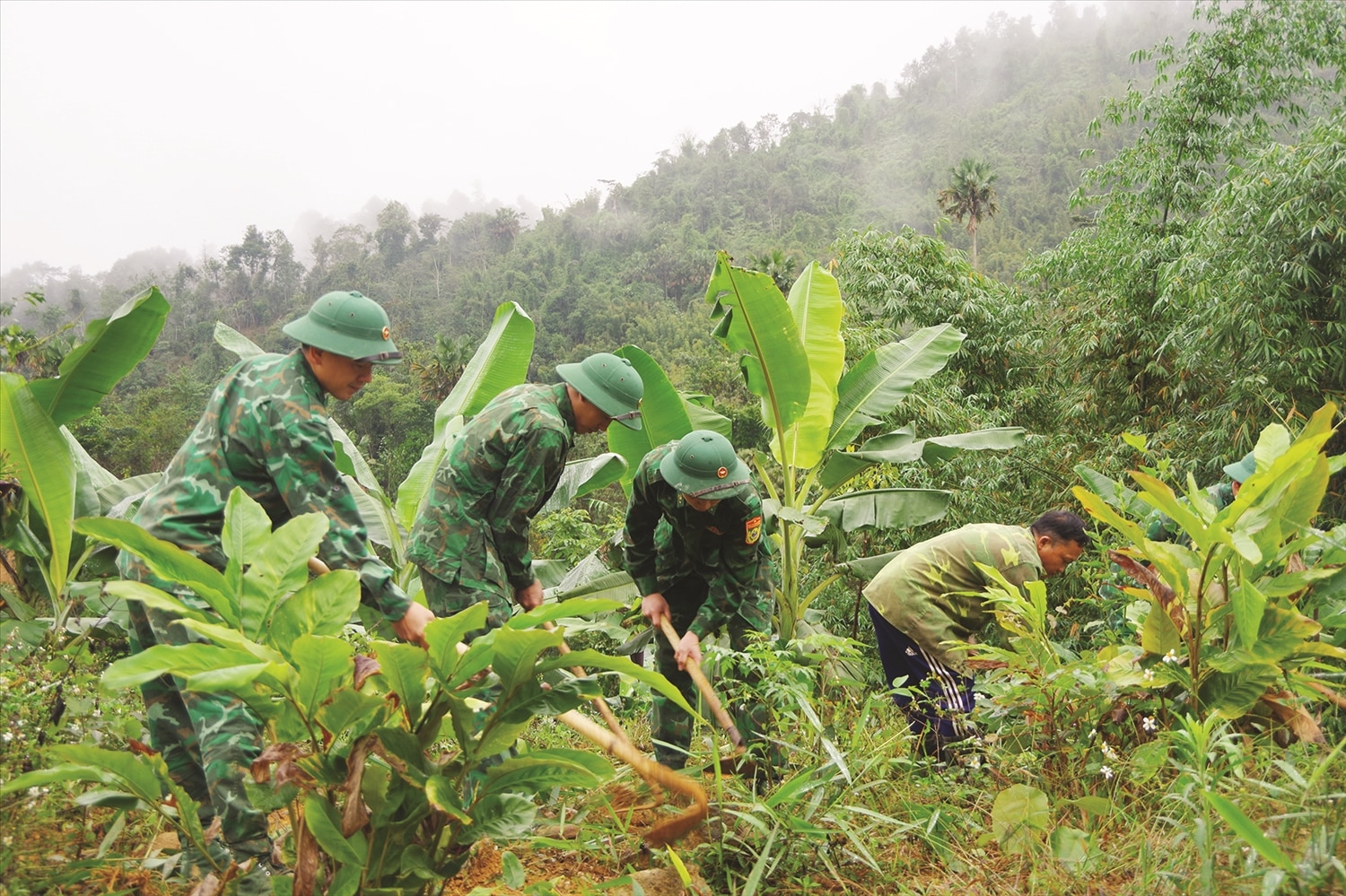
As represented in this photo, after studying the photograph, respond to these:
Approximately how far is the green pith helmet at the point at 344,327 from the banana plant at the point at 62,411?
1212 millimetres

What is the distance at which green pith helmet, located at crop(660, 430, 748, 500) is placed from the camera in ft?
11.7

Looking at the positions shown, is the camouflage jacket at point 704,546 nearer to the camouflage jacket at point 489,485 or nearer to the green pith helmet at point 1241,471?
the camouflage jacket at point 489,485

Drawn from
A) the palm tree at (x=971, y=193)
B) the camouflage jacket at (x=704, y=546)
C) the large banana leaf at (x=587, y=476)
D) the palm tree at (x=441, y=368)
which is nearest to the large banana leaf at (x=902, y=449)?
the large banana leaf at (x=587, y=476)

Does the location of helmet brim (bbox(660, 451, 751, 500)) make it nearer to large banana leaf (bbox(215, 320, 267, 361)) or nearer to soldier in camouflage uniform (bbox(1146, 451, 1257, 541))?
soldier in camouflage uniform (bbox(1146, 451, 1257, 541))

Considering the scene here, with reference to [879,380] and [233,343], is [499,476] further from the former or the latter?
[879,380]

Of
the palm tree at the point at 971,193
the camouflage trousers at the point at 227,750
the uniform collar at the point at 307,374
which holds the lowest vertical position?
the palm tree at the point at 971,193

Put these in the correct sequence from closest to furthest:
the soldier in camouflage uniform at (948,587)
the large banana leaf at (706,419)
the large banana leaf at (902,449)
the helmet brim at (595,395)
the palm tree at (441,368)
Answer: the helmet brim at (595,395) → the soldier in camouflage uniform at (948,587) → the large banana leaf at (902,449) → the large banana leaf at (706,419) → the palm tree at (441,368)

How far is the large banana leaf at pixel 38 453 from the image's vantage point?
3.66 metres

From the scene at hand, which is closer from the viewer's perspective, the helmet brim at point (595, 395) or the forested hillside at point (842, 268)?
the helmet brim at point (595, 395)

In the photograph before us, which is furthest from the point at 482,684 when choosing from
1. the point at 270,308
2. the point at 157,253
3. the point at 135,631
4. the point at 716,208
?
the point at 157,253

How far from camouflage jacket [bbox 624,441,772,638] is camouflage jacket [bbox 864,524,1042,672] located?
62 cm

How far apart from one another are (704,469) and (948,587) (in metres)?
1.26

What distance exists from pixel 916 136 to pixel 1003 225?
4114cm

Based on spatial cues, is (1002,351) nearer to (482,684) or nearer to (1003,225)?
(482,684)
